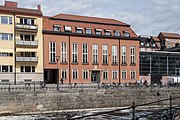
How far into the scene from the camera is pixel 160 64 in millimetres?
74875

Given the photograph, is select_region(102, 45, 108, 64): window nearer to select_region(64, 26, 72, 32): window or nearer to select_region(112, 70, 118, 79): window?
select_region(112, 70, 118, 79): window

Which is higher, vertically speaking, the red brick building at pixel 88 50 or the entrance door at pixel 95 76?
the red brick building at pixel 88 50

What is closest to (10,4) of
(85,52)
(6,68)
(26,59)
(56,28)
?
(56,28)

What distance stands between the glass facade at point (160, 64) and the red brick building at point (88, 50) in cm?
454

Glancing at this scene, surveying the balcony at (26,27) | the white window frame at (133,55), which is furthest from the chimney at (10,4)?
the white window frame at (133,55)

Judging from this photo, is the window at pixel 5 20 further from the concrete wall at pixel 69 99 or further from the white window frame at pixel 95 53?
the concrete wall at pixel 69 99

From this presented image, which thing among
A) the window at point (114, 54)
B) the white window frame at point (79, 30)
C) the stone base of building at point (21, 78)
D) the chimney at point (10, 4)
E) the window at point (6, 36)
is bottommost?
the stone base of building at point (21, 78)

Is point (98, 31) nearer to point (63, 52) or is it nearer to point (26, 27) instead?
point (63, 52)

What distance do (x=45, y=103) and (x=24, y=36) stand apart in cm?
2213

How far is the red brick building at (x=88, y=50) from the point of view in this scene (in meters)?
59.8

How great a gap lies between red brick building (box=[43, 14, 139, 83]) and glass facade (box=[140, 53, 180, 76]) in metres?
4.54

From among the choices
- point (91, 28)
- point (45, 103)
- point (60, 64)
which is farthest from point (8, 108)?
point (91, 28)

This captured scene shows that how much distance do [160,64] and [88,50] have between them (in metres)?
21.4

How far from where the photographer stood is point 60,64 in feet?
196
